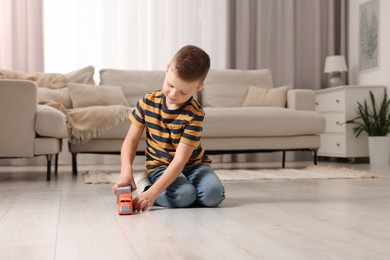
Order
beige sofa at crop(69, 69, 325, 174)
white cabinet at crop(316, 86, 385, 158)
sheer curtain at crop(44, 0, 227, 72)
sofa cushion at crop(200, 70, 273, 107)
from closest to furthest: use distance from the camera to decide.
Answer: beige sofa at crop(69, 69, 325, 174) → sofa cushion at crop(200, 70, 273, 107) → white cabinet at crop(316, 86, 385, 158) → sheer curtain at crop(44, 0, 227, 72)

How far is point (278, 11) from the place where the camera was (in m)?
5.98

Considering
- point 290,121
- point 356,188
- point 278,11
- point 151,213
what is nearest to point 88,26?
point 278,11

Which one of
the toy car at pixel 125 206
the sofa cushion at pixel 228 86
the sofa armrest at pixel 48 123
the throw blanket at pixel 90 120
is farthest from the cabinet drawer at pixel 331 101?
the toy car at pixel 125 206

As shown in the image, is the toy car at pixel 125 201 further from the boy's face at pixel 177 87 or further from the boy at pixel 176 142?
the boy's face at pixel 177 87

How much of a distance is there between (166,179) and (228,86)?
123 inches

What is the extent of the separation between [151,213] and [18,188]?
125 cm

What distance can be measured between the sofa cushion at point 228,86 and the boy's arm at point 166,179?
9.62ft

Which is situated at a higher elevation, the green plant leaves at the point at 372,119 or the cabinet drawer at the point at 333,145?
the green plant leaves at the point at 372,119

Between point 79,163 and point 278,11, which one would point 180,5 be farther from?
point 79,163

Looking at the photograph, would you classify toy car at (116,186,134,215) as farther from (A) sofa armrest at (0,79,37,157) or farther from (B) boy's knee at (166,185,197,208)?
(A) sofa armrest at (0,79,37,157)

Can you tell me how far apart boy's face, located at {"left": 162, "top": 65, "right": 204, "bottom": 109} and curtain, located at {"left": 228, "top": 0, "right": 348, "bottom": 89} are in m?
4.03

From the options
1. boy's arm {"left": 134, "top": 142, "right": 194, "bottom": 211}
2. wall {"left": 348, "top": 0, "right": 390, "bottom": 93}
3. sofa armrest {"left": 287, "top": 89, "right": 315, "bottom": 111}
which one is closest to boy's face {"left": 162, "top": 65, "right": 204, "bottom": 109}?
boy's arm {"left": 134, "top": 142, "right": 194, "bottom": 211}

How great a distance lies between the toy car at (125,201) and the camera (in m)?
1.86

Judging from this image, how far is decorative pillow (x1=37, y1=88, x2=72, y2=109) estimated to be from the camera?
4328mm
